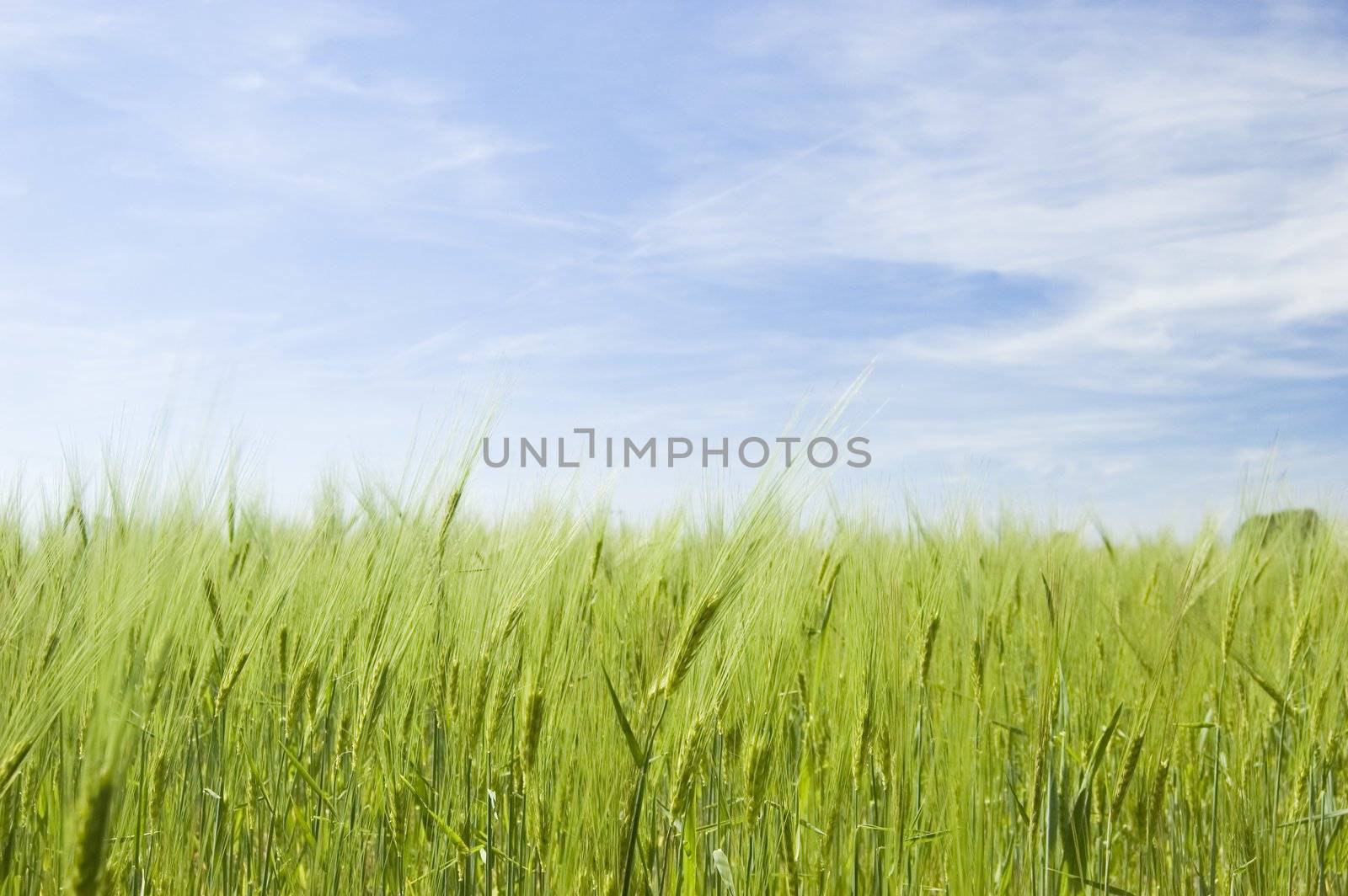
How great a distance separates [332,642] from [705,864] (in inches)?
32.4

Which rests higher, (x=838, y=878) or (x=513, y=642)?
(x=513, y=642)

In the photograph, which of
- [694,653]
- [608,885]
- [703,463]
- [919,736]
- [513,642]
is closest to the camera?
[694,653]

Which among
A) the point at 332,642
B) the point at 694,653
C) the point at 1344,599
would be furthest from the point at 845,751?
the point at 1344,599

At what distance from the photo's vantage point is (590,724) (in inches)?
61.8

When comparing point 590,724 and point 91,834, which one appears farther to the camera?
point 590,724

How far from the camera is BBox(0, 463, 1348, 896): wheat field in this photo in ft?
4.34

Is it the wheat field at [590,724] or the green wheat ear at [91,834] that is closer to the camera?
the green wheat ear at [91,834]

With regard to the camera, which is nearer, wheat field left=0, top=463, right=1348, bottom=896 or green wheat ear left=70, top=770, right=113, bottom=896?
green wheat ear left=70, top=770, right=113, bottom=896

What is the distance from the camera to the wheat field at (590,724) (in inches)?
52.1

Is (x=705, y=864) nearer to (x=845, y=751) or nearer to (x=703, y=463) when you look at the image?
(x=845, y=751)

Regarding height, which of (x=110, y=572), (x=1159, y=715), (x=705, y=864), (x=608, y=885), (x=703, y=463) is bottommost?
(x=705, y=864)

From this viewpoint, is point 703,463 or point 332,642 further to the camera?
point 703,463

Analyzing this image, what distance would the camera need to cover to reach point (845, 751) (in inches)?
68.9

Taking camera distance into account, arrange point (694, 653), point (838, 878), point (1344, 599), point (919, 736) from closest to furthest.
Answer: point (694, 653), point (838, 878), point (919, 736), point (1344, 599)
